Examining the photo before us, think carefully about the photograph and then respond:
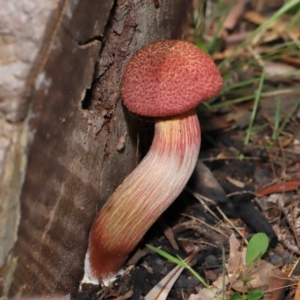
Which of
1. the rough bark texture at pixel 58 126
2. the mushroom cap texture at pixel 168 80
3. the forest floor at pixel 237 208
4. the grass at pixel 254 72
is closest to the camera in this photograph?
the rough bark texture at pixel 58 126

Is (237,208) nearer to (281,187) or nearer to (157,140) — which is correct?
(281,187)

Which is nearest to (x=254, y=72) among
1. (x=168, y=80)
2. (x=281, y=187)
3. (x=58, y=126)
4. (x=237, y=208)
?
(x=281, y=187)

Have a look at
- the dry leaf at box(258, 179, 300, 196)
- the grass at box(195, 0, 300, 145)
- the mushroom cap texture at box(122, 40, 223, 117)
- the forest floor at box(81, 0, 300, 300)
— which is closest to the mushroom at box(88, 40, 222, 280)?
the mushroom cap texture at box(122, 40, 223, 117)

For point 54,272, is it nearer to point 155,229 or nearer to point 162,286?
point 162,286

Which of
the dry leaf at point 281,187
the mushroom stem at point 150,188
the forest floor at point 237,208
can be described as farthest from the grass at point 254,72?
the mushroom stem at point 150,188

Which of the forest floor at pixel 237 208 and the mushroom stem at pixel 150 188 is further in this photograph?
the forest floor at pixel 237 208

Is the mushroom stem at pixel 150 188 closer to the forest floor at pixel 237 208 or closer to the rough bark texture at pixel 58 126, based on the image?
the rough bark texture at pixel 58 126
